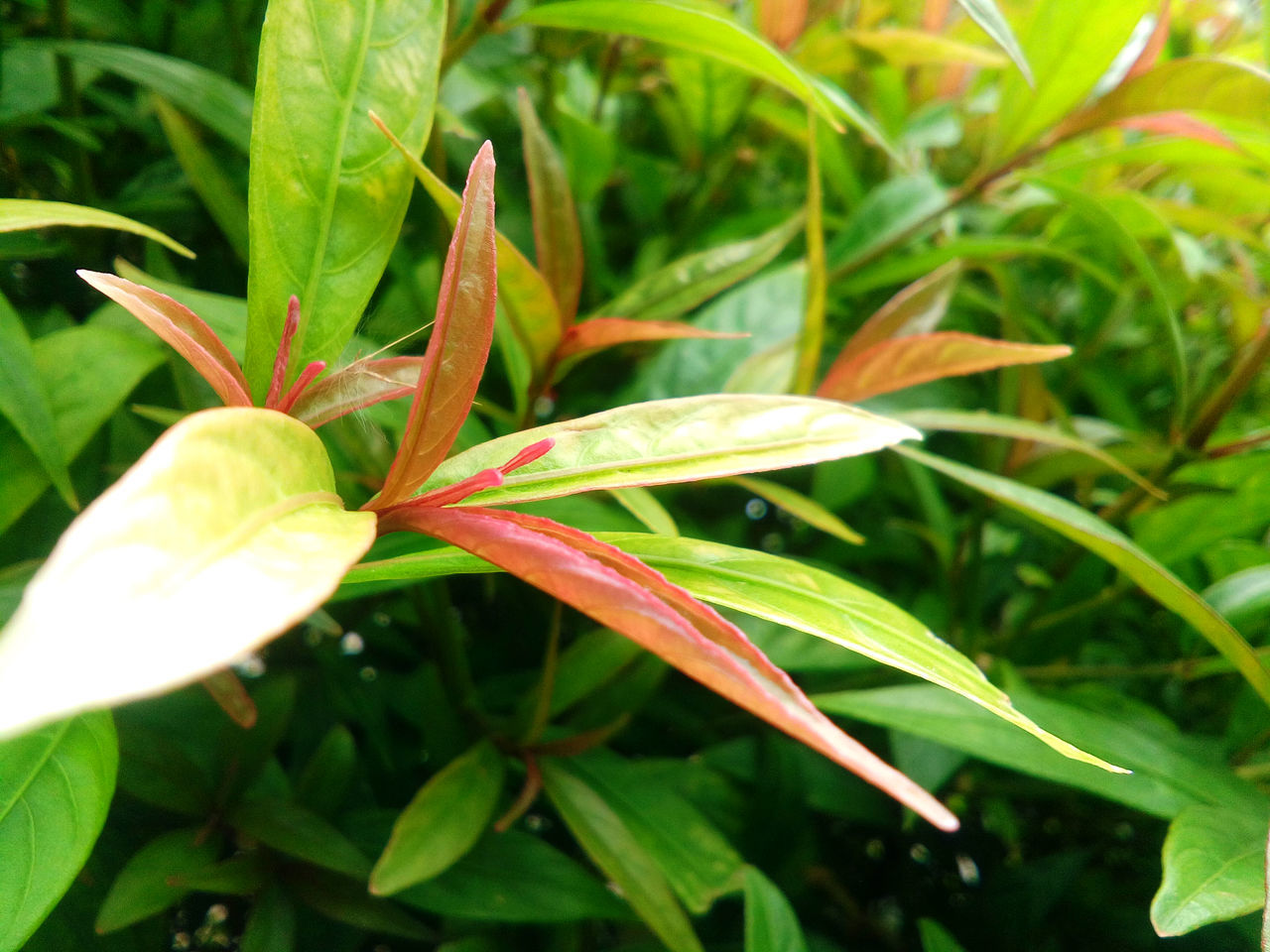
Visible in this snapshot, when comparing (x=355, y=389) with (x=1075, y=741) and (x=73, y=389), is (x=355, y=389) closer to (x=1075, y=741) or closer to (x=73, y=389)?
(x=73, y=389)

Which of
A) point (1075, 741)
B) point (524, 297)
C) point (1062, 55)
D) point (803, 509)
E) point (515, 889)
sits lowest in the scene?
point (515, 889)

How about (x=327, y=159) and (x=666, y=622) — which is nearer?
(x=666, y=622)

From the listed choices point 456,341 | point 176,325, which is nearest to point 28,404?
point 176,325

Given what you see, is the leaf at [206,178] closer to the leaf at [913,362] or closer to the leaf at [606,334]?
the leaf at [606,334]

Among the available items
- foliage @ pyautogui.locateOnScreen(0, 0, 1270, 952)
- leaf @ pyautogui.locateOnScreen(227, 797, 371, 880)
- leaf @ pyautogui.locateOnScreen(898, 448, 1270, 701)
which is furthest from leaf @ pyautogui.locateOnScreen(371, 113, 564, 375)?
leaf @ pyautogui.locateOnScreen(227, 797, 371, 880)

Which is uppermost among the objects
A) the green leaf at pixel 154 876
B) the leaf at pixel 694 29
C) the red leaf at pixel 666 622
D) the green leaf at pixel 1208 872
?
the leaf at pixel 694 29

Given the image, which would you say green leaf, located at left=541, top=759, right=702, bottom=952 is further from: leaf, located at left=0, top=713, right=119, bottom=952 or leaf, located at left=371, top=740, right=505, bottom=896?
leaf, located at left=0, top=713, right=119, bottom=952

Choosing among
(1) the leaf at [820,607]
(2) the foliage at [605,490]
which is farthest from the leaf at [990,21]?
(1) the leaf at [820,607]
